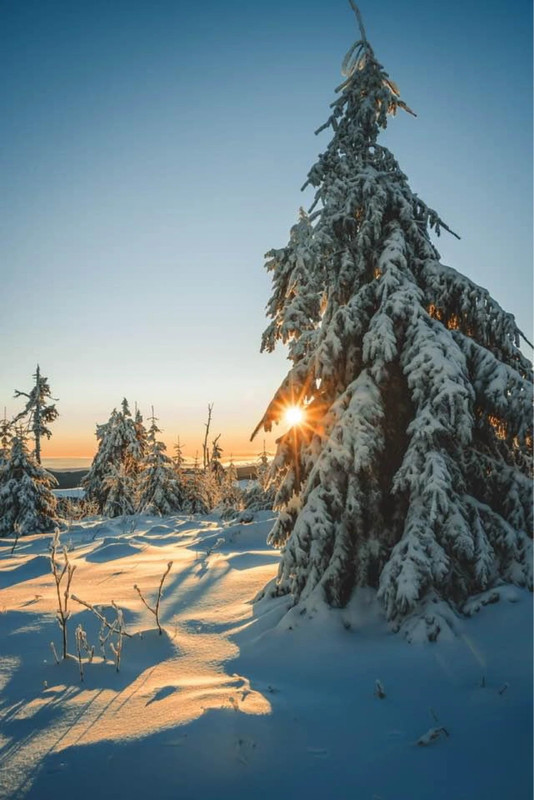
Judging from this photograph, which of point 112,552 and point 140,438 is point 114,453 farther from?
point 112,552

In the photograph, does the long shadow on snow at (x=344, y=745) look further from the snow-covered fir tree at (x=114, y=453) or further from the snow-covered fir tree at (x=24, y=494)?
the snow-covered fir tree at (x=114, y=453)

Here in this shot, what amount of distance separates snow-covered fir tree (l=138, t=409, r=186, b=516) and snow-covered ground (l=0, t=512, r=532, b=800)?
21.7m

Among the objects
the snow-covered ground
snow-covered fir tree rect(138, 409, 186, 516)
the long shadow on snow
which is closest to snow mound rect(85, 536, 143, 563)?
the snow-covered ground

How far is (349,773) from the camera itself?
274cm

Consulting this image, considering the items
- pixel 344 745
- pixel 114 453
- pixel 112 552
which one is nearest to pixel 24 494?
pixel 112 552

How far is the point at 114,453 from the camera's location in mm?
30734

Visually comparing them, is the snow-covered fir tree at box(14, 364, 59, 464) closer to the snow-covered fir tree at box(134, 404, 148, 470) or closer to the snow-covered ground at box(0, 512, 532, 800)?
the snow-covered fir tree at box(134, 404, 148, 470)

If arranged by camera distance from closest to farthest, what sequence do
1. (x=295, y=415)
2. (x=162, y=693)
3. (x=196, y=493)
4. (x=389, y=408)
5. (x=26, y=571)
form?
(x=162, y=693) < (x=389, y=408) < (x=295, y=415) < (x=26, y=571) < (x=196, y=493)

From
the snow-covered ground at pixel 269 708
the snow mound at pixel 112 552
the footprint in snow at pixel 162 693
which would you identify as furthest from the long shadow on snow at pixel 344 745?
the snow mound at pixel 112 552

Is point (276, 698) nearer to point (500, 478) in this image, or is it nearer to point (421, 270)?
point (500, 478)

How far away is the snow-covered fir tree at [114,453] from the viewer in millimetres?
30156

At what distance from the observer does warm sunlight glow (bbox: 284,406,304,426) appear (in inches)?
239

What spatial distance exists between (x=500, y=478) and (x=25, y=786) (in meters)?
5.42

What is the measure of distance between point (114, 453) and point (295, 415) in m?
27.5
